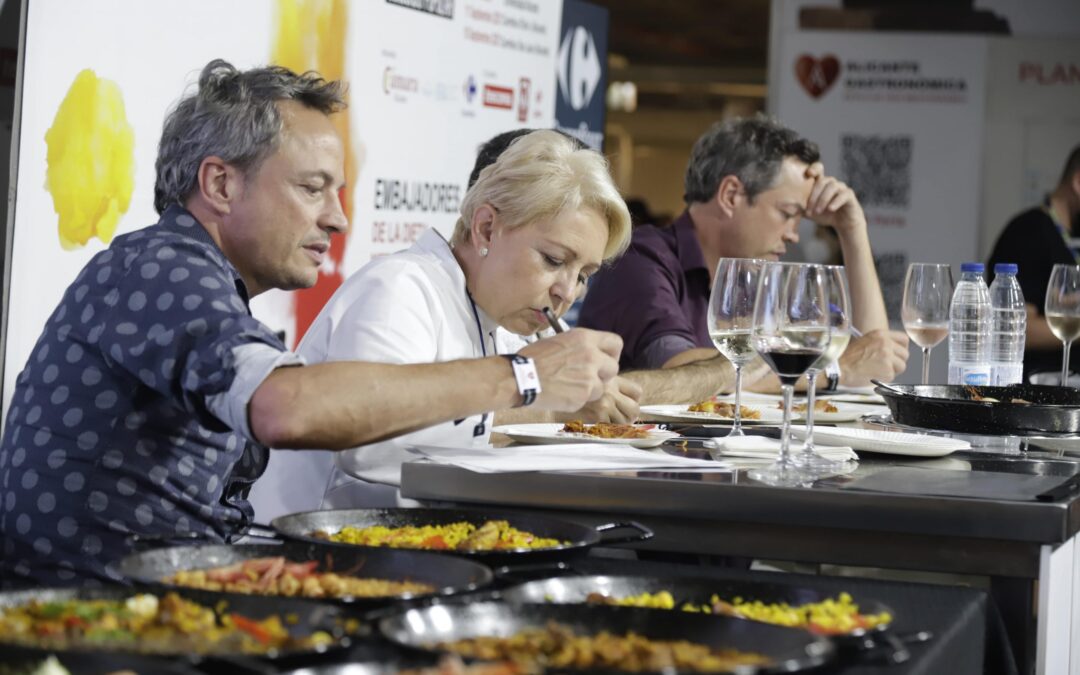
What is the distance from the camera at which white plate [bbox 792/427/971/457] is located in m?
2.02

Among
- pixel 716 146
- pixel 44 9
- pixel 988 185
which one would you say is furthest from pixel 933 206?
pixel 44 9

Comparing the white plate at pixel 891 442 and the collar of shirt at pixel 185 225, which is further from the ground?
the collar of shirt at pixel 185 225

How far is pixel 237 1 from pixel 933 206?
4703mm

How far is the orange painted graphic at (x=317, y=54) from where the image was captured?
3854 mm

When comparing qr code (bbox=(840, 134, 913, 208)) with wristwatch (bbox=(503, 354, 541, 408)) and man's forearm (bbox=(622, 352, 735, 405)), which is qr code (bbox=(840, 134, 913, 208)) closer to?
man's forearm (bbox=(622, 352, 735, 405))

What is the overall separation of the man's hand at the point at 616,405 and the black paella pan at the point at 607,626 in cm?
109

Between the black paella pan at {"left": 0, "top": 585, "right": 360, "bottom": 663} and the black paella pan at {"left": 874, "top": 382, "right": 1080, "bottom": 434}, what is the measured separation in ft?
4.45

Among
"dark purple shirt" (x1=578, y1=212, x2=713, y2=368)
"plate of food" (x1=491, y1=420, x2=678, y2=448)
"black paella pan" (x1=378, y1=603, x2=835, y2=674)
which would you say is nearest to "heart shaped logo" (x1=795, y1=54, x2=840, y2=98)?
"dark purple shirt" (x1=578, y1=212, x2=713, y2=368)

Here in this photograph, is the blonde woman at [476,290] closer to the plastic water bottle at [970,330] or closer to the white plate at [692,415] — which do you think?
the white plate at [692,415]

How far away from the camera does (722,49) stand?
14570mm

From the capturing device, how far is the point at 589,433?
215 centimetres

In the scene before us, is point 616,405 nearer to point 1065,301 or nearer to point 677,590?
point 677,590

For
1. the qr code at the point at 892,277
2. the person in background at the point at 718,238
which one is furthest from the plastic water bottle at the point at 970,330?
the qr code at the point at 892,277

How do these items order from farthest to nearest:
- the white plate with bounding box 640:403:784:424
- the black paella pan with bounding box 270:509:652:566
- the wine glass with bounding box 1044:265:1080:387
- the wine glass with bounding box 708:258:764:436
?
the wine glass with bounding box 1044:265:1080:387 < the white plate with bounding box 640:403:784:424 < the wine glass with bounding box 708:258:764:436 < the black paella pan with bounding box 270:509:652:566
